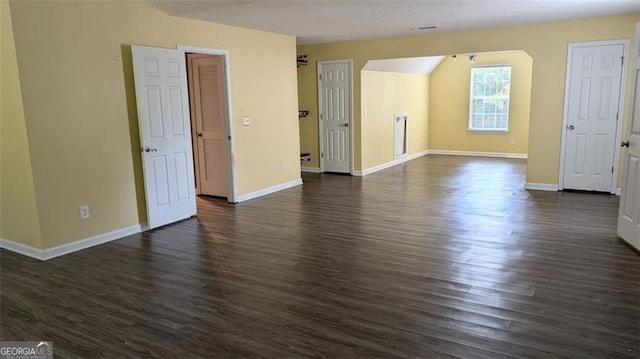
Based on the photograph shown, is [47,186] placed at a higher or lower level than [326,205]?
higher

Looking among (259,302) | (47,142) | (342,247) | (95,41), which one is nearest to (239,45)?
(95,41)

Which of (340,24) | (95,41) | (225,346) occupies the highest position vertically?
(340,24)

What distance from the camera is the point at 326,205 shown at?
5.93 meters

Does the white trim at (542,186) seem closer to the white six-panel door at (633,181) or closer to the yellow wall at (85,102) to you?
the white six-panel door at (633,181)

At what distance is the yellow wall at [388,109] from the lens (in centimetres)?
819

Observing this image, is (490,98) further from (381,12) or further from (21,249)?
(21,249)

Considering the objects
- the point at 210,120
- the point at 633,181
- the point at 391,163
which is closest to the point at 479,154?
the point at 391,163

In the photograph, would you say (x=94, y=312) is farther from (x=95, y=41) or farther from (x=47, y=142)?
(x=95, y=41)

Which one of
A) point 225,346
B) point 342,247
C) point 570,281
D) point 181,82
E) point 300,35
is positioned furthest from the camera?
point 300,35

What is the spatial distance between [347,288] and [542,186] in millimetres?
4558

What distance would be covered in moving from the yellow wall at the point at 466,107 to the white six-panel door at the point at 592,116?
11.5ft

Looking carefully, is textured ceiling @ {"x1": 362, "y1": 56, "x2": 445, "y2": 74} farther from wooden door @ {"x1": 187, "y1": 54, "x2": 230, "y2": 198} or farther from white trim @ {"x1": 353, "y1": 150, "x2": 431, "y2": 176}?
wooden door @ {"x1": 187, "y1": 54, "x2": 230, "y2": 198}

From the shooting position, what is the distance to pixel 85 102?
167 inches

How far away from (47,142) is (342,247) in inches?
111
